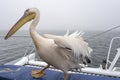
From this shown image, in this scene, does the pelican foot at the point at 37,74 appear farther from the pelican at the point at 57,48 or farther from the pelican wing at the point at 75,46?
the pelican wing at the point at 75,46

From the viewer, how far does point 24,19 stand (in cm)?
266

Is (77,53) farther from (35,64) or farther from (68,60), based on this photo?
(35,64)

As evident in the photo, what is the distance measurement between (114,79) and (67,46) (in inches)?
34.1

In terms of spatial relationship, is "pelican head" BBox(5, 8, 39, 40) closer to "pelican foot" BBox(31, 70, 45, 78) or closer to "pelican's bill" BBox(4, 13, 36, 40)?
"pelican's bill" BBox(4, 13, 36, 40)

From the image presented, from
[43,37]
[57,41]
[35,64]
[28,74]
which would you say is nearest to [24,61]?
[35,64]

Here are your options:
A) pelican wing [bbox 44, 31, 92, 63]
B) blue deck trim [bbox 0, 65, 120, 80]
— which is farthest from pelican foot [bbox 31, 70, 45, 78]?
pelican wing [bbox 44, 31, 92, 63]

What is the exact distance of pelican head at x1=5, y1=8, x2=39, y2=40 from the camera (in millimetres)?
2607

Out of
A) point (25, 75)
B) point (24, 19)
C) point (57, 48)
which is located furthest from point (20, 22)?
point (25, 75)

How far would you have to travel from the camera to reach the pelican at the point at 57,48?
97.8 inches

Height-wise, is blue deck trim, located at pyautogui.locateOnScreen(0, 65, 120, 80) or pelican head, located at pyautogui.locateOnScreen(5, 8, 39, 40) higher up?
pelican head, located at pyautogui.locateOnScreen(5, 8, 39, 40)

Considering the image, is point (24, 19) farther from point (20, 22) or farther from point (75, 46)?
point (75, 46)

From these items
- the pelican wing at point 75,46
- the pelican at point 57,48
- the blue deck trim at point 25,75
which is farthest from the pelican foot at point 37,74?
the pelican wing at point 75,46

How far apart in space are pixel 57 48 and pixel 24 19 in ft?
1.87

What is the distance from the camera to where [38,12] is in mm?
2703
